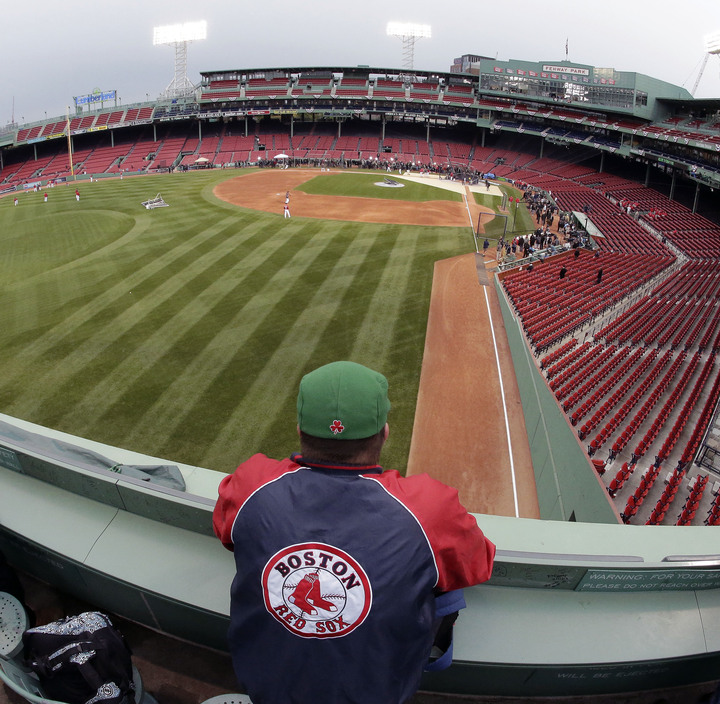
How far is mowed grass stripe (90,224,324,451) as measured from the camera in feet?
42.1

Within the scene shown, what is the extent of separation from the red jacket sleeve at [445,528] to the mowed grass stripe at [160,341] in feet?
41.0

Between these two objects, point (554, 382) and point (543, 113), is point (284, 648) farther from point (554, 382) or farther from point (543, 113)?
point (543, 113)

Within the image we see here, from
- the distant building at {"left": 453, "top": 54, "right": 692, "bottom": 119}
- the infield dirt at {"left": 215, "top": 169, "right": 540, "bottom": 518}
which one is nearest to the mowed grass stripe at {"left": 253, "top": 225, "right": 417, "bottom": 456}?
the infield dirt at {"left": 215, "top": 169, "right": 540, "bottom": 518}

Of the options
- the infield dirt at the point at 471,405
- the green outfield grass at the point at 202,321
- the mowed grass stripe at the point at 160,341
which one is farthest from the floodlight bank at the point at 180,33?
the infield dirt at the point at 471,405

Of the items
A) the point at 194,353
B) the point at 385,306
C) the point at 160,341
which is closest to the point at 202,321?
the point at 160,341

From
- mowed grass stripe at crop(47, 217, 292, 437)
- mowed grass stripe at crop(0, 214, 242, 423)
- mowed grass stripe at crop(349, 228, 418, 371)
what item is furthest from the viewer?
mowed grass stripe at crop(349, 228, 418, 371)

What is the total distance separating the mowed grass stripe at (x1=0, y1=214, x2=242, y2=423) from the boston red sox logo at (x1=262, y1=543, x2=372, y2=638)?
13552 mm

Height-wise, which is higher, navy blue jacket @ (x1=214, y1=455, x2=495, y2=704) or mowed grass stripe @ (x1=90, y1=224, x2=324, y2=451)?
navy blue jacket @ (x1=214, y1=455, x2=495, y2=704)

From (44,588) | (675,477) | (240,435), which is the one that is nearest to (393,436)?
(240,435)

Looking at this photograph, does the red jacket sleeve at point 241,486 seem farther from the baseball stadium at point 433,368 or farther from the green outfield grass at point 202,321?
the green outfield grass at point 202,321

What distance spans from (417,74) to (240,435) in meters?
70.1

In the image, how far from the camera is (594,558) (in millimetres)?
2691

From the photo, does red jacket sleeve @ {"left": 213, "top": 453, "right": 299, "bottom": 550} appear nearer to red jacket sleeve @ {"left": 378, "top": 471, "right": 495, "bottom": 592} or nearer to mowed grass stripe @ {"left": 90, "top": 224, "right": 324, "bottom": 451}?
red jacket sleeve @ {"left": 378, "top": 471, "right": 495, "bottom": 592}

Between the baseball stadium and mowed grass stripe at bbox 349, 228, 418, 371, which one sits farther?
mowed grass stripe at bbox 349, 228, 418, 371
